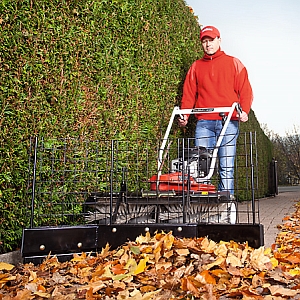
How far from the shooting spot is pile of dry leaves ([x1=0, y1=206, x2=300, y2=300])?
1.96 metres

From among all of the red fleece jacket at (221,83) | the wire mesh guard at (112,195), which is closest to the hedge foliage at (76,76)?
the wire mesh guard at (112,195)

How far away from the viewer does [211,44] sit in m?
4.60

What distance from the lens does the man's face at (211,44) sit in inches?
180

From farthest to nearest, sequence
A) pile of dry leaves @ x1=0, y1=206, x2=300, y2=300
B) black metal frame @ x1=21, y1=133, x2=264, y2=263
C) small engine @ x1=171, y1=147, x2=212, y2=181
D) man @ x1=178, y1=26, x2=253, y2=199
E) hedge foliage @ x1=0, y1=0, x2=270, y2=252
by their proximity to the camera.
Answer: man @ x1=178, y1=26, x2=253, y2=199 < small engine @ x1=171, y1=147, x2=212, y2=181 < hedge foliage @ x1=0, y1=0, x2=270, y2=252 < black metal frame @ x1=21, y1=133, x2=264, y2=263 < pile of dry leaves @ x1=0, y1=206, x2=300, y2=300

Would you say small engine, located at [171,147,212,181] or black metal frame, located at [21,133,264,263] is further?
small engine, located at [171,147,212,181]

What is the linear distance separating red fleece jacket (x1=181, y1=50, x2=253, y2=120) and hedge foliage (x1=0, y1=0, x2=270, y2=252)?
563 millimetres

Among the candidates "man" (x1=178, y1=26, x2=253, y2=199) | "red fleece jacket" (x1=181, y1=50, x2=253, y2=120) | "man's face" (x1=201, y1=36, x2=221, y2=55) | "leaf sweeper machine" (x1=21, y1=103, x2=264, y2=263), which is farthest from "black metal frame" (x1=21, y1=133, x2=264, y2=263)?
"man's face" (x1=201, y1=36, x2=221, y2=55)

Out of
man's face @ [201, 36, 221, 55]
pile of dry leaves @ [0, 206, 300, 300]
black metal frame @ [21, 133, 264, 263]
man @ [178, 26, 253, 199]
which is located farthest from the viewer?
man's face @ [201, 36, 221, 55]

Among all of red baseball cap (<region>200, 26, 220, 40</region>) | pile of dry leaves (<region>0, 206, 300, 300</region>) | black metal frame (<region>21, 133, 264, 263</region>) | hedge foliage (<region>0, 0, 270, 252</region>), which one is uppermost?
red baseball cap (<region>200, 26, 220, 40</region>)

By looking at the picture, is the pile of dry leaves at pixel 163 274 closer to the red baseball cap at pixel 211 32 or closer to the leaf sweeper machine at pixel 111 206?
the leaf sweeper machine at pixel 111 206

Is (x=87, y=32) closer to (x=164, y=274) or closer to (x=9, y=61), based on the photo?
(x=9, y=61)

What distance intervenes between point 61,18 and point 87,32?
34cm

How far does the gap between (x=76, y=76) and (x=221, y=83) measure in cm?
176

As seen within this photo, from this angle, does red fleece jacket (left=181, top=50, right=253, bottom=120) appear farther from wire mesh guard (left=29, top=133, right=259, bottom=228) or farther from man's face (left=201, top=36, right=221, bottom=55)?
wire mesh guard (left=29, top=133, right=259, bottom=228)
